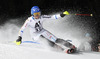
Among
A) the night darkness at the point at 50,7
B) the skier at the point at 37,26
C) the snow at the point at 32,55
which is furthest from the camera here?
the night darkness at the point at 50,7

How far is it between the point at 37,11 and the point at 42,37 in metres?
0.72

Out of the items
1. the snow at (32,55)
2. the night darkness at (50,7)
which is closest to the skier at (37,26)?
the snow at (32,55)

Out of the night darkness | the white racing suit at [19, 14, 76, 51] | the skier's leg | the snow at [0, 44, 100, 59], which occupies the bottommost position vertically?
the snow at [0, 44, 100, 59]

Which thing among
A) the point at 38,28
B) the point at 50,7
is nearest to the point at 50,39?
the point at 38,28

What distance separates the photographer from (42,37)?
13.9 feet

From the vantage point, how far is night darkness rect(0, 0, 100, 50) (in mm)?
7867

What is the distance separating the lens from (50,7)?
8234 millimetres

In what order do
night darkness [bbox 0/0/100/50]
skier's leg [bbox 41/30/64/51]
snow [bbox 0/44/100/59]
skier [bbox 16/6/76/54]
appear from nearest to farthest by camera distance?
snow [bbox 0/44/100/59] → skier [bbox 16/6/76/54] → skier's leg [bbox 41/30/64/51] → night darkness [bbox 0/0/100/50]

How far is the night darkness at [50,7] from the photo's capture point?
25.8 feet

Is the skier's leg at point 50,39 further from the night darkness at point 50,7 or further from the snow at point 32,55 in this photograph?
the night darkness at point 50,7

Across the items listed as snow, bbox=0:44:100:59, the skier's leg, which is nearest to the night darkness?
the skier's leg

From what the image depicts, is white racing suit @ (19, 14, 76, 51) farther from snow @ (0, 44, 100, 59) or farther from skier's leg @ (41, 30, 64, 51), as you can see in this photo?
snow @ (0, 44, 100, 59)

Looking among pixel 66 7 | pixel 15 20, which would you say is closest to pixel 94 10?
pixel 66 7

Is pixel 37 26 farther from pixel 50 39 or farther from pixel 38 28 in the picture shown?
pixel 50 39
